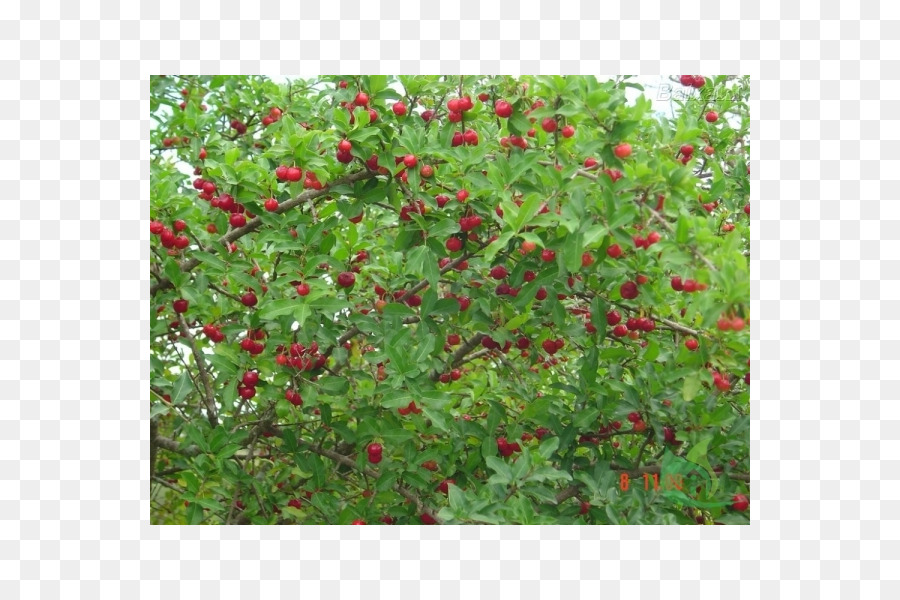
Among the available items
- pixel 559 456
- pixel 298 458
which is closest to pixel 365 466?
pixel 298 458

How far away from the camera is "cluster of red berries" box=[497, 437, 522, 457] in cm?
222

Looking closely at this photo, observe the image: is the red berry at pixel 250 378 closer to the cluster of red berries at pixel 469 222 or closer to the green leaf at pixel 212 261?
the green leaf at pixel 212 261

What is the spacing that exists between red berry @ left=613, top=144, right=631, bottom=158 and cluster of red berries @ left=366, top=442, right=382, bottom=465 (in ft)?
3.30

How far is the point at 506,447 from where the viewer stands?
2229 mm

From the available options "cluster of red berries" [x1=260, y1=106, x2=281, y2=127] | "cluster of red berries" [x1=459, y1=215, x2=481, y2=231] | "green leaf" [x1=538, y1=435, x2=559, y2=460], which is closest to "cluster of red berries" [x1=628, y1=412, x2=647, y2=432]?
"green leaf" [x1=538, y1=435, x2=559, y2=460]

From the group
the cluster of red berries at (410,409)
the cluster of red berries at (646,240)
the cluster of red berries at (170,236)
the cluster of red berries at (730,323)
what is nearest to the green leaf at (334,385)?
the cluster of red berries at (410,409)

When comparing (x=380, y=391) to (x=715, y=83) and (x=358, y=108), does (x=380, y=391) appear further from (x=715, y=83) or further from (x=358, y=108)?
(x=715, y=83)

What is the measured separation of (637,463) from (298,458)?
3.02ft

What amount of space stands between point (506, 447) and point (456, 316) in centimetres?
37

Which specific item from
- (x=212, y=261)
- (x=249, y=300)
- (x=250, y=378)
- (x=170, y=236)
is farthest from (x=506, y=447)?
(x=170, y=236)

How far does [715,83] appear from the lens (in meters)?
2.77

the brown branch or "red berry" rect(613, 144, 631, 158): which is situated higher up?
"red berry" rect(613, 144, 631, 158)

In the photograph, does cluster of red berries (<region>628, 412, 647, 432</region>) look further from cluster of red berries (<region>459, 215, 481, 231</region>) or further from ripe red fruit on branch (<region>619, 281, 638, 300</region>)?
cluster of red berries (<region>459, 215, 481, 231</region>)

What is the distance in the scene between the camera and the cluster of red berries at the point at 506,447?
87.6 inches
